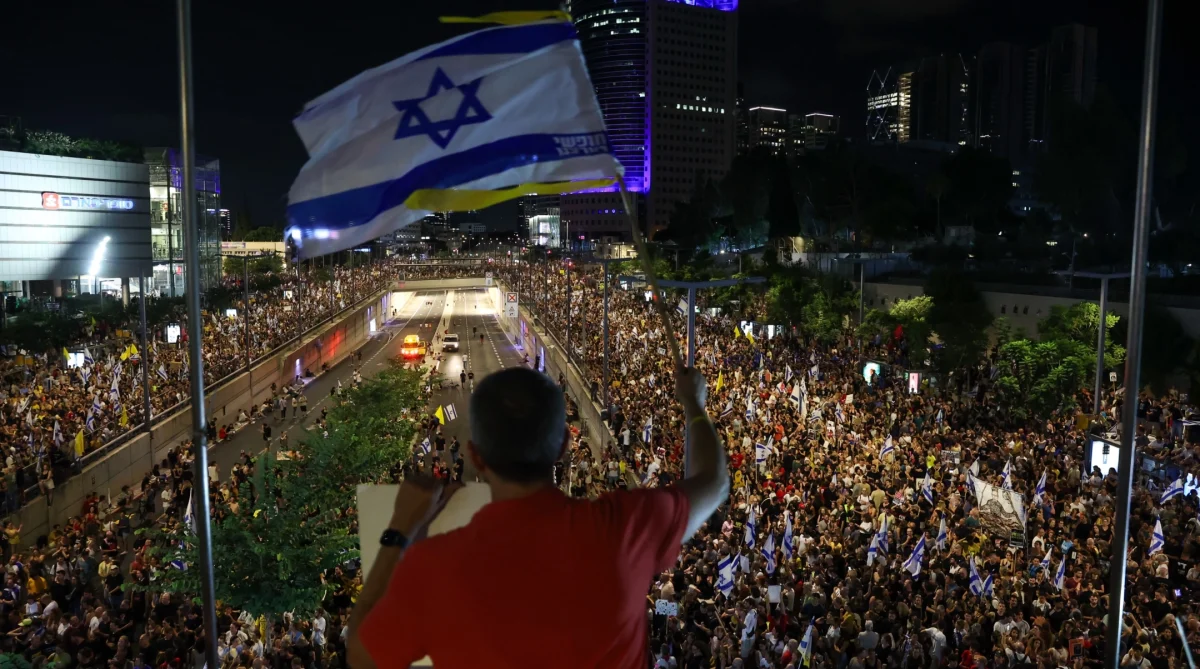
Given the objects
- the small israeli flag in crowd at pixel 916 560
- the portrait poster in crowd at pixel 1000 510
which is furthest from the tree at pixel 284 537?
the portrait poster in crowd at pixel 1000 510

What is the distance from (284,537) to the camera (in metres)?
12.9

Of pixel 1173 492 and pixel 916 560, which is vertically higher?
pixel 1173 492

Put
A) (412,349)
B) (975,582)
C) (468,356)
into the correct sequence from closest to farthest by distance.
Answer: (975,582)
(412,349)
(468,356)

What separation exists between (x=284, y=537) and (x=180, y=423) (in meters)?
18.9

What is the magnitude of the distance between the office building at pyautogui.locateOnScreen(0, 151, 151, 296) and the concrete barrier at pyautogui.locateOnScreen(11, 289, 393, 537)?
12648mm

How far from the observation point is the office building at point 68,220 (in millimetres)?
52281

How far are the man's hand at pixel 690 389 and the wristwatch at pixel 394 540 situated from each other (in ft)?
3.33

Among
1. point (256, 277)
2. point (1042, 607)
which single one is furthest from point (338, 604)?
point (256, 277)

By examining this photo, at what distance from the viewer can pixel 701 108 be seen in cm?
18625

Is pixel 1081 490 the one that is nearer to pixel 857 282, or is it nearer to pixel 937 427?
pixel 937 427

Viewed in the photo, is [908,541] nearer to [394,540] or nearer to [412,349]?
[394,540]

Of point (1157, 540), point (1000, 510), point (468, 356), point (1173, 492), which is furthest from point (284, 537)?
point (468, 356)

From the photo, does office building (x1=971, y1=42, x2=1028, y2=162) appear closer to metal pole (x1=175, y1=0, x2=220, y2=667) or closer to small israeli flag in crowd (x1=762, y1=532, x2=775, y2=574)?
small israeli flag in crowd (x1=762, y1=532, x2=775, y2=574)

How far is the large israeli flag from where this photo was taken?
3961 mm
